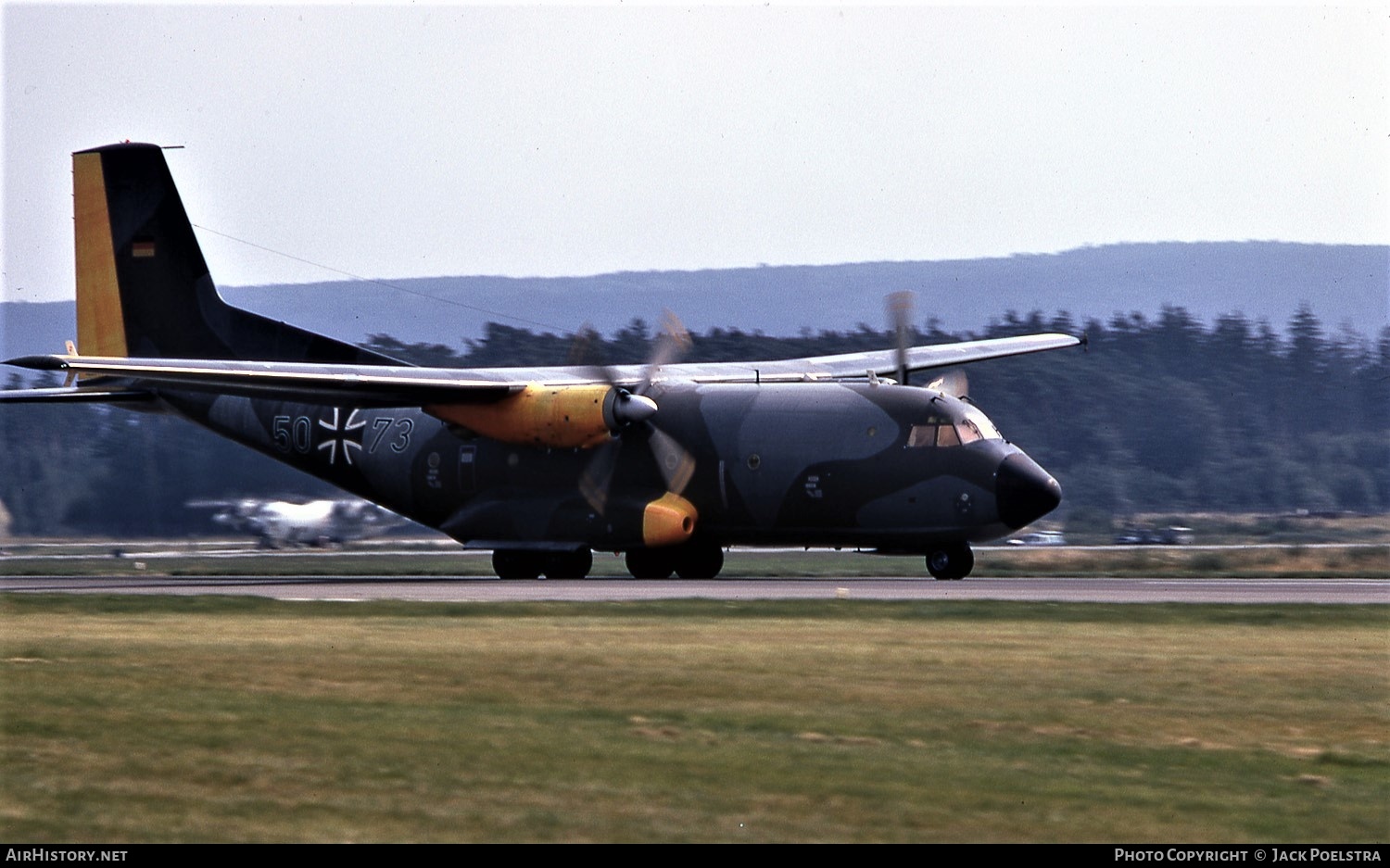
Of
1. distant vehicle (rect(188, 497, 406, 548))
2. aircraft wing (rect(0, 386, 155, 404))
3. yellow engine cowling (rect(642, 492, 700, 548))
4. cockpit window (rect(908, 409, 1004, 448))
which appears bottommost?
distant vehicle (rect(188, 497, 406, 548))

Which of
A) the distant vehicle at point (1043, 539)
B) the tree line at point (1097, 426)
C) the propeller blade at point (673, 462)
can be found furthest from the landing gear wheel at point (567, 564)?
the distant vehicle at point (1043, 539)

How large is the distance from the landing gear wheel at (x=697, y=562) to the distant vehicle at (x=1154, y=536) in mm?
24459

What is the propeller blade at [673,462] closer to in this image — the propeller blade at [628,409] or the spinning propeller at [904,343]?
the propeller blade at [628,409]

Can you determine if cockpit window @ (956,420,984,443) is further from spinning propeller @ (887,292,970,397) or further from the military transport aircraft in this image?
spinning propeller @ (887,292,970,397)

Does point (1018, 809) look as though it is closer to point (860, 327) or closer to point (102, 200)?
point (102, 200)

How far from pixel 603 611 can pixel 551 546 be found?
1108cm

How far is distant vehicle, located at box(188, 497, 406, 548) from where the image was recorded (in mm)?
56688

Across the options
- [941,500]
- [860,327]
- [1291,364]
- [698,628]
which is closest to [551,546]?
[941,500]

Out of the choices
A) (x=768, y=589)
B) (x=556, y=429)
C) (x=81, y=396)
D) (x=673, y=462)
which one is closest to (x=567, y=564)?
(x=556, y=429)

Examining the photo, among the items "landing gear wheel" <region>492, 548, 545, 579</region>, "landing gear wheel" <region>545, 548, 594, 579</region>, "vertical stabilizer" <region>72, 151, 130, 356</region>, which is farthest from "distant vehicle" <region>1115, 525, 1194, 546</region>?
"vertical stabilizer" <region>72, 151, 130, 356</region>

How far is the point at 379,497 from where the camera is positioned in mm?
39531

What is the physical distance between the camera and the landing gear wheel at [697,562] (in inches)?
1470

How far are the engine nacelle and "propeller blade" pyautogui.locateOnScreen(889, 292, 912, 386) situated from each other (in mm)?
5269

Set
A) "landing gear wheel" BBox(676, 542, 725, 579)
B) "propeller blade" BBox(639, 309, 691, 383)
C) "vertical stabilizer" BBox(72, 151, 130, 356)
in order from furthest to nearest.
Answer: "vertical stabilizer" BBox(72, 151, 130, 356), "landing gear wheel" BBox(676, 542, 725, 579), "propeller blade" BBox(639, 309, 691, 383)
